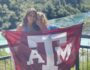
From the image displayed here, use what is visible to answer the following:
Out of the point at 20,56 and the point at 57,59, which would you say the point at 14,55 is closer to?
the point at 20,56

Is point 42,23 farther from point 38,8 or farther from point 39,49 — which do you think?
point 38,8

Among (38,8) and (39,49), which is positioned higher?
(39,49)

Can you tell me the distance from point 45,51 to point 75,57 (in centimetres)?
50

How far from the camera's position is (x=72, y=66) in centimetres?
373

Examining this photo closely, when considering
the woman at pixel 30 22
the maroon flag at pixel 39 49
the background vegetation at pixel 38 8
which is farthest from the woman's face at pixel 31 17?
the background vegetation at pixel 38 8

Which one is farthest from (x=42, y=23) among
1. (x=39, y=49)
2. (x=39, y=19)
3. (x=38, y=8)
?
(x=38, y=8)

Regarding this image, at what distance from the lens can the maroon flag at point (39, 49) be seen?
337 cm

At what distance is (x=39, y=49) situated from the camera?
134 inches

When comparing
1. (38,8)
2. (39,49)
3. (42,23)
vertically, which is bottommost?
(38,8)

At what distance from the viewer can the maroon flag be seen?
3371mm

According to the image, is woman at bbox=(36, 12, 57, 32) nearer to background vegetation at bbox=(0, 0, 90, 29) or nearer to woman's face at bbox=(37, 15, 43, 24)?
woman's face at bbox=(37, 15, 43, 24)

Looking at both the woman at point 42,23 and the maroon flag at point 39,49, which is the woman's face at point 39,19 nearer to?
the woman at point 42,23

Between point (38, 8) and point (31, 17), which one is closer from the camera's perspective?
point (31, 17)

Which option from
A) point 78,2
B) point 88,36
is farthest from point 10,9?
point 88,36
